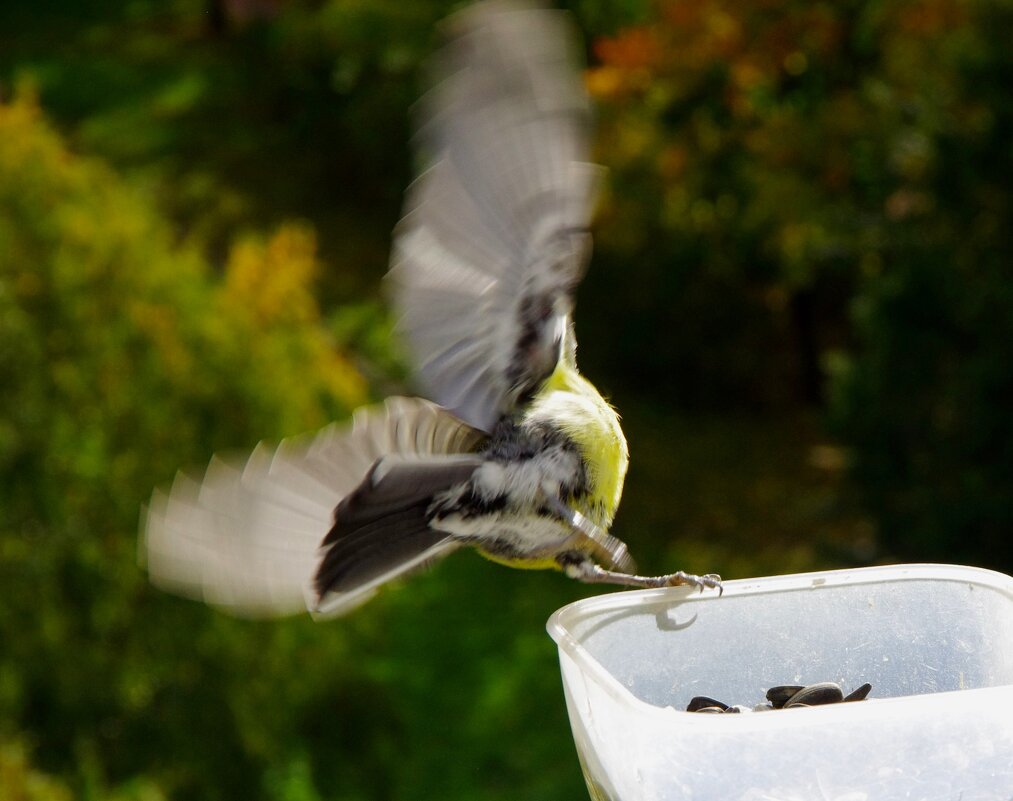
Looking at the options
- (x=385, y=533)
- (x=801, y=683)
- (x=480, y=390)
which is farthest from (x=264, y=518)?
(x=801, y=683)

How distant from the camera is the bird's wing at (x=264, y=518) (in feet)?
4.90

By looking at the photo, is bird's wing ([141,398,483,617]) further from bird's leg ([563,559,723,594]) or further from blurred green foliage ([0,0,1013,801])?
blurred green foliage ([0,0,1013,801])

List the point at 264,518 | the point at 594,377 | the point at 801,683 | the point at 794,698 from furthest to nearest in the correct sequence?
the point at 594,377 < the point at 801,683 < the point at 794,698 < the point at 264,518

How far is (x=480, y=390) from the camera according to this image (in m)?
1.95

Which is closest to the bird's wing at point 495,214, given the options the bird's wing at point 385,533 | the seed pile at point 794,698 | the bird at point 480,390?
the bird at point 480,390

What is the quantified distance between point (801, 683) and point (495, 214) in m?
0.80

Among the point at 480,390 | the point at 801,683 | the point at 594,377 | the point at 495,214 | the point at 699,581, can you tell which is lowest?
the point at 594,377

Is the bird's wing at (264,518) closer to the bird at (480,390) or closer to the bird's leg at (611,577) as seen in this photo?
the bird at (480,390)

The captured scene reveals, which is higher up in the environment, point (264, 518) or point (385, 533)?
point (264, 518)

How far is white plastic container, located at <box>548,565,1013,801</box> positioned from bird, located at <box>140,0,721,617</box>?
11 cm

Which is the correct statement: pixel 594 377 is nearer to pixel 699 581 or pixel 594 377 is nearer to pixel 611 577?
pixel 611 577

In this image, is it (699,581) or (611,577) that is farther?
(611,577)

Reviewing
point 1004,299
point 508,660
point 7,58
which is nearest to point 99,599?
point 508,660

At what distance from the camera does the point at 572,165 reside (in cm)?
188
